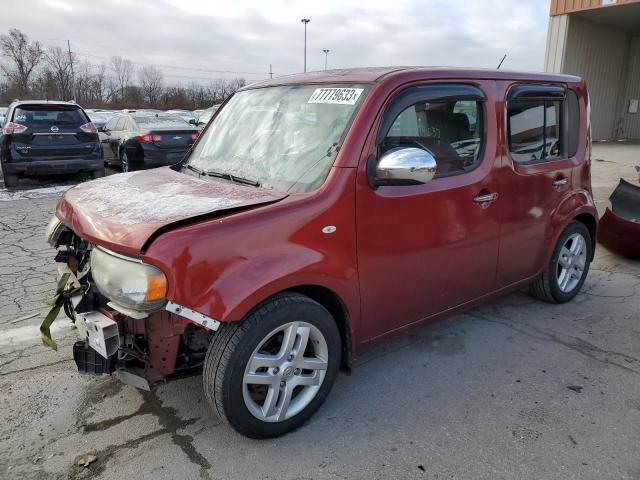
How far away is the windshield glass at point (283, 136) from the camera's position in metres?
2.83

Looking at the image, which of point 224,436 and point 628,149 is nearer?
point 224,436

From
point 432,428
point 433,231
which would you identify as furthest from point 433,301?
point 432,428

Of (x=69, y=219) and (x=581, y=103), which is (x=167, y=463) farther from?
(x=581, y=103)

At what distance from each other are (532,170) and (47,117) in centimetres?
938

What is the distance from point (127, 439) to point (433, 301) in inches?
75.9

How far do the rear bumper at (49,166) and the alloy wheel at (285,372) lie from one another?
29.0ft

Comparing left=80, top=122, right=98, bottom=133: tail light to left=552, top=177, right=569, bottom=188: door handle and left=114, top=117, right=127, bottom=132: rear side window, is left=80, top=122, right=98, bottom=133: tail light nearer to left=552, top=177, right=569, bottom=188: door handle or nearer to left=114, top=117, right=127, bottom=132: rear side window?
left=114, top=117, right=127, bottom=132: rear side window

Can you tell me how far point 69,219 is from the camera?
9.34ft

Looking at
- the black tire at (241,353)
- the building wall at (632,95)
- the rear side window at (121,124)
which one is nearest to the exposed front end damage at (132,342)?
the black tire at (241,353)

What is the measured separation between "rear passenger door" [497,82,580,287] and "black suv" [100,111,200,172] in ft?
25.6

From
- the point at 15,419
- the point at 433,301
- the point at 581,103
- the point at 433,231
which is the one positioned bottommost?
the point at 15,419

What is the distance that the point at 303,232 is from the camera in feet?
8.36

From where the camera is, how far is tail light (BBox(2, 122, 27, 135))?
9.58 meters

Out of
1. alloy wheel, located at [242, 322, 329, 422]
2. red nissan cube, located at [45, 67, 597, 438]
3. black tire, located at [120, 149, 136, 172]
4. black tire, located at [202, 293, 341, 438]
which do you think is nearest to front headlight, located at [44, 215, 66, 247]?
red nissan cube, located at [45, 67, 597, 438]
